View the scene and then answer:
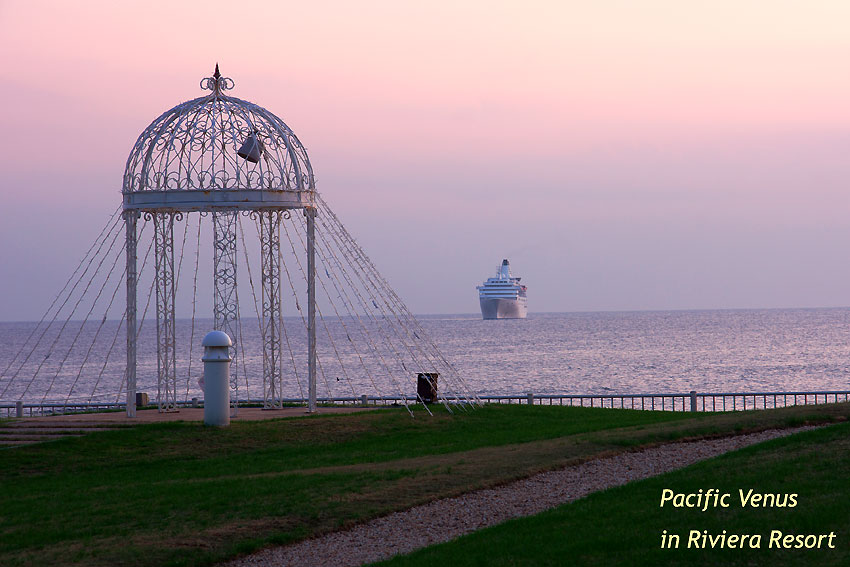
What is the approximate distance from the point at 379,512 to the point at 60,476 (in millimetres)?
8629

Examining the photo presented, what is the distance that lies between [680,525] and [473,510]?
144 inches

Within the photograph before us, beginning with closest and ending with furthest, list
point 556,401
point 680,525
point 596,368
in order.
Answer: point 680,525 → point 556,401 → point 596,368

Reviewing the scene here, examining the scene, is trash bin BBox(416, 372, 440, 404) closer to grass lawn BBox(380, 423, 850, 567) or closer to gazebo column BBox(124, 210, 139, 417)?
gazebo column BBox(124, 210, 139, 417)

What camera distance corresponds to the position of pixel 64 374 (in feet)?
336

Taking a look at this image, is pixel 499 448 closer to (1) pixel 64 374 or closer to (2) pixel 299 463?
(2) pixel 299 463

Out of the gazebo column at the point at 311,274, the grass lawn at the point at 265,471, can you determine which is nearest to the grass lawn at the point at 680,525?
the grass lawn at the point at 265,471

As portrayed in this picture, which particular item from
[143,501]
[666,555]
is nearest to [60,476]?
[143,501]

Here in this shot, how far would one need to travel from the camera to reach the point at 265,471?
1984cm

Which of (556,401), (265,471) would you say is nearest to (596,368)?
(556,401)

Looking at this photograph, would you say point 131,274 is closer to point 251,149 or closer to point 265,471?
point 251,149

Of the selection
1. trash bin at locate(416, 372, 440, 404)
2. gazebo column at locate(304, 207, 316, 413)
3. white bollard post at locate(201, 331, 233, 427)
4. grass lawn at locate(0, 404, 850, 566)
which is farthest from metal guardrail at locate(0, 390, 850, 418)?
white bollard post at locate(201, 331, 233, 427)

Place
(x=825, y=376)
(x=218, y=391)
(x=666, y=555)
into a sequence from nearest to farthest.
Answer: (x=666, y=555)
(x=218, y=391)
(x=825, y=376)

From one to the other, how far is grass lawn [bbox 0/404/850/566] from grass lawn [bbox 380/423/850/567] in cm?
277

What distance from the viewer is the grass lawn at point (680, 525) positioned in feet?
37.8
